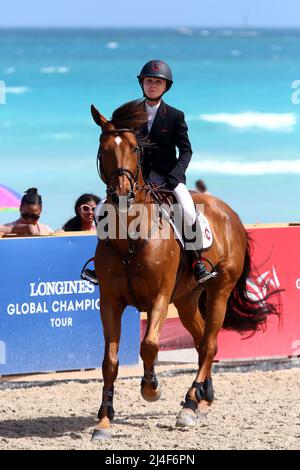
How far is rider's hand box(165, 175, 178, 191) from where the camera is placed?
7.57 m

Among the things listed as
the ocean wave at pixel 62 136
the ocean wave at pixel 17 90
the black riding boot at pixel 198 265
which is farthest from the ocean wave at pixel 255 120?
the black riding boot at pixel 198 265

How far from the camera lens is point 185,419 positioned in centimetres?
767

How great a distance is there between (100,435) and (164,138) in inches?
85.8

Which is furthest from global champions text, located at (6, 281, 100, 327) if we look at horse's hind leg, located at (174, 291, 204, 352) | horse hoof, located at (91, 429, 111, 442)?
horse hoof, located at (91, 429, 111, 442)

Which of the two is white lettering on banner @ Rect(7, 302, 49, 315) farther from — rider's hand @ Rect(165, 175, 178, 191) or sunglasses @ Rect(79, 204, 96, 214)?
rider's hand @ Rect(165, 175, 178, 191)

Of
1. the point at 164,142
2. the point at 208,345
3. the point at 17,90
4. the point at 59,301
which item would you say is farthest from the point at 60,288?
the point at 17,90

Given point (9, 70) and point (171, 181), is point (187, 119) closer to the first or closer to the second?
point (9, 70)

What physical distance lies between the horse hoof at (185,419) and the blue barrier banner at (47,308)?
6.05ft

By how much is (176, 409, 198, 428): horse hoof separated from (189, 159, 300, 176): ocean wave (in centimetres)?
2867

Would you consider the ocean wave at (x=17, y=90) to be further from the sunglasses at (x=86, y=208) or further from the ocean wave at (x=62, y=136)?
the sunglasses at (x=86, y=208)

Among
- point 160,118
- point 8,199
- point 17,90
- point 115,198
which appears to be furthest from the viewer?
point 17,90

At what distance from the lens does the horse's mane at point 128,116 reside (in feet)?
22.9

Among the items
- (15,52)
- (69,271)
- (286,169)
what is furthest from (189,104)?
(69,271)

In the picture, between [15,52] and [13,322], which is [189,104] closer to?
[15,52]
